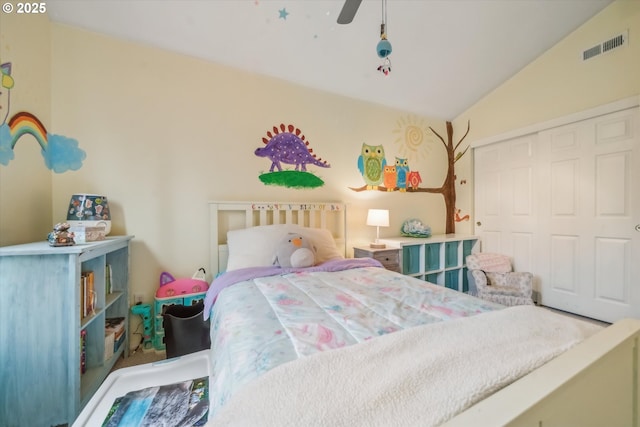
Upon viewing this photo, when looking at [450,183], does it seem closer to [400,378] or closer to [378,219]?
[378,219]

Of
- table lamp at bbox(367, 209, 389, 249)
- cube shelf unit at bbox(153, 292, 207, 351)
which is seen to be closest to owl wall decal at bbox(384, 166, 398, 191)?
table lamp at bbox(367, 209, 389, 249)

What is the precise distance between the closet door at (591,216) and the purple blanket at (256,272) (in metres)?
2.16

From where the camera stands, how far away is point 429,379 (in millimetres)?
612

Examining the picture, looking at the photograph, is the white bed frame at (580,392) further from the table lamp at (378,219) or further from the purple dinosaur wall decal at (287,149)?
the purple dinosaur wall decal at (287,149)

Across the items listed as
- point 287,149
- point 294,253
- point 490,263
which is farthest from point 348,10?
point 490,263

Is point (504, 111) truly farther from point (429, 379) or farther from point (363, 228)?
Result: point (429, 379)

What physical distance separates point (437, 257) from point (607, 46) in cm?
254

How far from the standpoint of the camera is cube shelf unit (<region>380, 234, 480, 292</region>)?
282cm

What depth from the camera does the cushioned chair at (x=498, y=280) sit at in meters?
2.51

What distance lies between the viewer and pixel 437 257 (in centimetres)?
306

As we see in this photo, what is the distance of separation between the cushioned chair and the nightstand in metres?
0.91

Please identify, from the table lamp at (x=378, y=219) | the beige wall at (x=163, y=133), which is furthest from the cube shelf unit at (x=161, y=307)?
the table lamp at (x=378, y=219)

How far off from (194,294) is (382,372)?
183cm

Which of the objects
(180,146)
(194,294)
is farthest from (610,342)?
(180,146)
